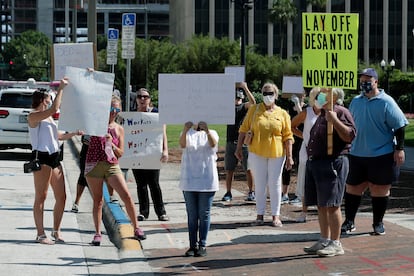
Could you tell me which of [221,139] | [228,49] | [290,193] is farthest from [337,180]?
[228,49]

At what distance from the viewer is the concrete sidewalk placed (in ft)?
29.1

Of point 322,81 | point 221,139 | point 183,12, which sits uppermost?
point 183,12

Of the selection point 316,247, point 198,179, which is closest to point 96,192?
point 198,179

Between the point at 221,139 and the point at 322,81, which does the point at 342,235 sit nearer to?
the point at 322,81

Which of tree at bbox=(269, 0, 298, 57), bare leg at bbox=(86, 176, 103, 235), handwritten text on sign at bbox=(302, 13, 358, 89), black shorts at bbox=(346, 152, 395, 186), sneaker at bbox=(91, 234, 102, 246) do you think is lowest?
sneaker at bbox=(91, 234, 102, 246)

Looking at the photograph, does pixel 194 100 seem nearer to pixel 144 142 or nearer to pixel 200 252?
pixel 200 252

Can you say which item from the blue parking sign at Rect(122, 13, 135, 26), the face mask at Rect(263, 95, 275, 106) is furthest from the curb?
the blue parking sign at Rect(122, 13, 135, 26)

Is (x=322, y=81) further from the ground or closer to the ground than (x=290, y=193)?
further from the ground

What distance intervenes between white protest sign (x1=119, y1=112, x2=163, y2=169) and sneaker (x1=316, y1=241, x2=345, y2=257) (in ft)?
11.1

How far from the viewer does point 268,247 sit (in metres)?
10.1

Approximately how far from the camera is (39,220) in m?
10.5

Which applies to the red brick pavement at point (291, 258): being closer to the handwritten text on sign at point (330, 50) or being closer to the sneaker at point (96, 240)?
the sneaker at point (96, 240)

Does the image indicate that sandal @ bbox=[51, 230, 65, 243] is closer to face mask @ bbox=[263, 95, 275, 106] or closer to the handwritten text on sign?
face mask @ bbox=[263, 95, 275, 106]

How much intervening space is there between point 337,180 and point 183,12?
4016 inches
